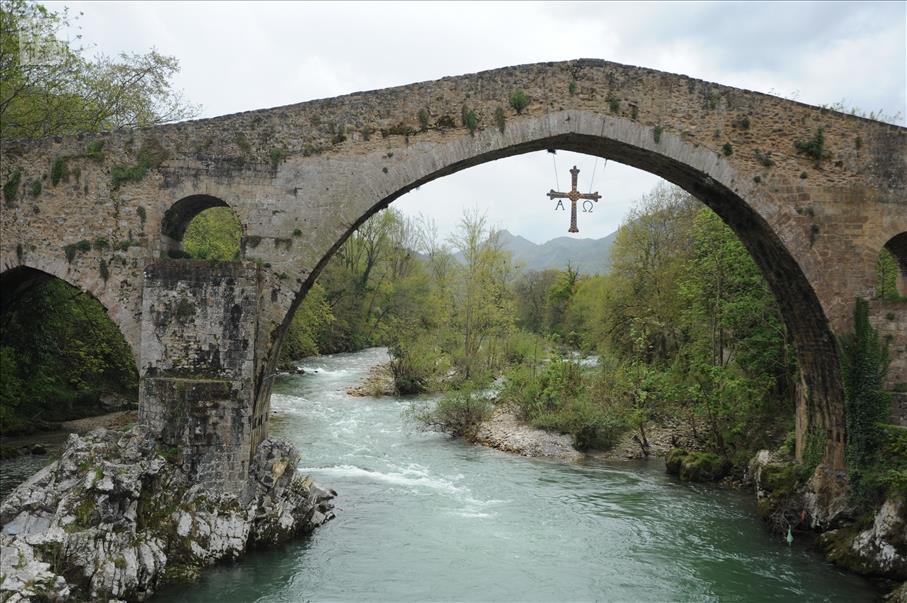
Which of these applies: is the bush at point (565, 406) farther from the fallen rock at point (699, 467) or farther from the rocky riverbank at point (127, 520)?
the rocky riverbank at point (127, 520)

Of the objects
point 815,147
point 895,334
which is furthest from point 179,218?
point 895,334

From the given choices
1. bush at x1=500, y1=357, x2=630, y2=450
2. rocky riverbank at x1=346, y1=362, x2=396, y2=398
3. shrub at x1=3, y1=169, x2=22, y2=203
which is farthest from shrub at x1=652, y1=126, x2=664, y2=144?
rocky riverbank at x1=346, y1=362, x2=396, y2=398

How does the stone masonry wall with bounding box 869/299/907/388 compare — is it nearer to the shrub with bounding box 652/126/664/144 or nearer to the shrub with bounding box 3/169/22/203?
the shrub with bounding box 652/126/664/144

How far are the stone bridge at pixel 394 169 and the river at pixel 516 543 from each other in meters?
2.14

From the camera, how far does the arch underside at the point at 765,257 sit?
970cm

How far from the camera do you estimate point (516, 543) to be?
944cm

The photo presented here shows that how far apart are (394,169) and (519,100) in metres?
1.91

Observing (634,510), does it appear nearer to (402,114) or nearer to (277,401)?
(402,114)

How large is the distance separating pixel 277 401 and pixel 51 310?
19.9 ft

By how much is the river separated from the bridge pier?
1.38m

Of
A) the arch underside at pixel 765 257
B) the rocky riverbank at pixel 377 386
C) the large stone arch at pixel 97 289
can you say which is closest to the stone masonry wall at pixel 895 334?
the arch underside at pixel 765 257

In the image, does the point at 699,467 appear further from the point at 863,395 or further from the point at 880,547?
the point at 880,547

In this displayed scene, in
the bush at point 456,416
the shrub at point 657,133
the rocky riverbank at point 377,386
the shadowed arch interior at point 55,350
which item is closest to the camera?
the shrub at point 657,133

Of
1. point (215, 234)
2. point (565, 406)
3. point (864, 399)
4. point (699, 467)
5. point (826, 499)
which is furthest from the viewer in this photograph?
point (215, 234)
